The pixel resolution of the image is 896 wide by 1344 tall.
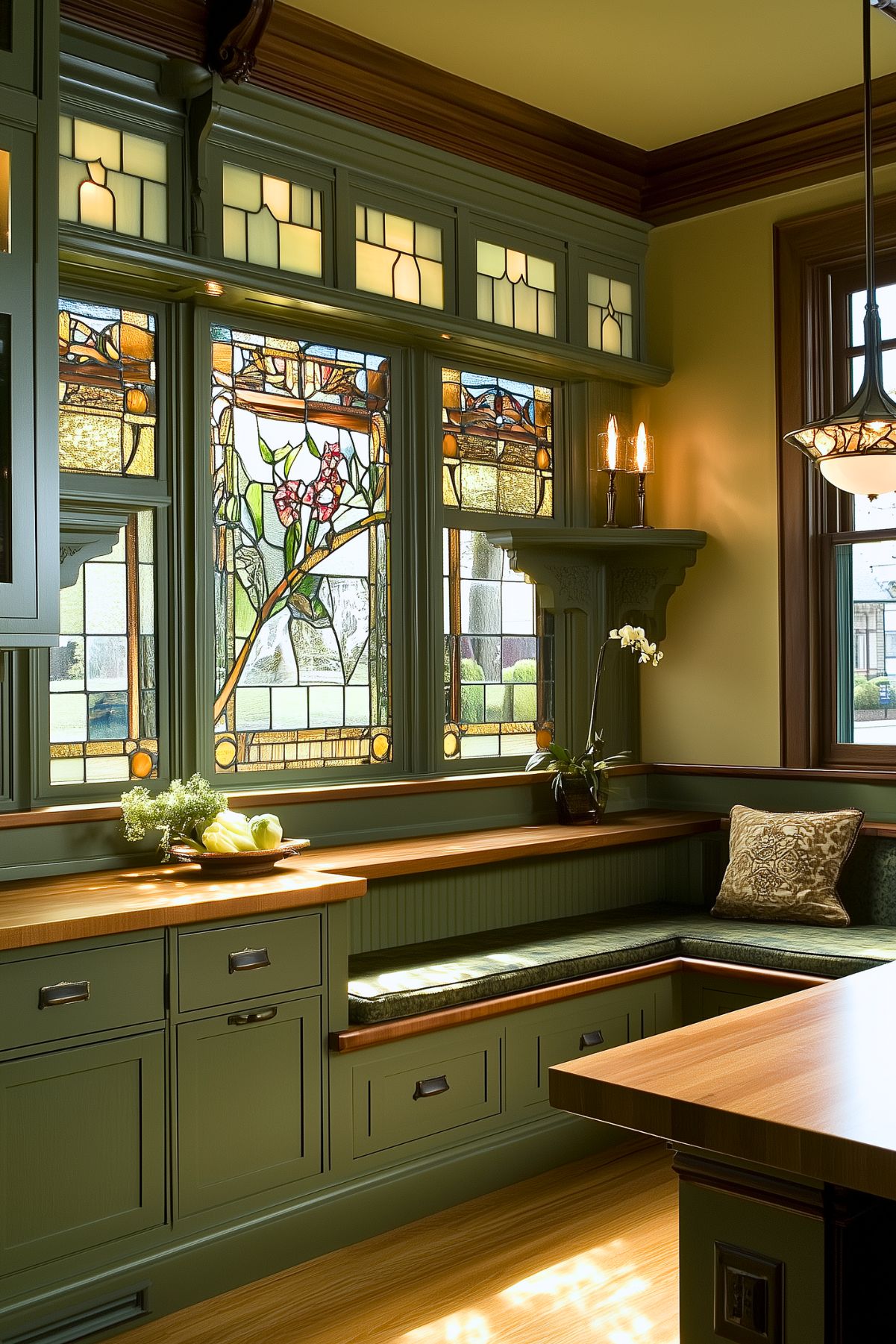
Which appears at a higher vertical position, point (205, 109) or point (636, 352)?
point (205, 109)

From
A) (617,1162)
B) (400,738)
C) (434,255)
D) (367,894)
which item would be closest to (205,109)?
(434,255)

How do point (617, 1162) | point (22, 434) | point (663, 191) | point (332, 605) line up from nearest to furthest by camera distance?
1. point (22, 434)
2. point (617, 1162)
3. point (332, 605)
4. point (663, 191)

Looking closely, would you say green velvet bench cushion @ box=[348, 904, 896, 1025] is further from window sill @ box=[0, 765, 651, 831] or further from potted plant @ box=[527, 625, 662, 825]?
window sill @ box=[0, 765, 651, 831]

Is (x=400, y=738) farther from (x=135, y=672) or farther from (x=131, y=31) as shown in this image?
(x=131, y=31)

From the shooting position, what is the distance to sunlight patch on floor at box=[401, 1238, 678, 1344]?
2754mm

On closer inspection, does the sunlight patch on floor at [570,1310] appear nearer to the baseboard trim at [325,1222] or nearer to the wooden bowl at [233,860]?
the baseboard trim at [325,1222]

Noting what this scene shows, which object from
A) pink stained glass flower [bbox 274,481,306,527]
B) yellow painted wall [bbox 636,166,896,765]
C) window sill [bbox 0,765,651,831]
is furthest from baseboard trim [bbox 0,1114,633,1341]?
pink stained glass flower [bbox 274,481,306,527]

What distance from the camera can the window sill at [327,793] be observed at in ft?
10.9

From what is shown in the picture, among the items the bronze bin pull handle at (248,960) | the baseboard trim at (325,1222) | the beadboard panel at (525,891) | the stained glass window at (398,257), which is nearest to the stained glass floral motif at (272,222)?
the stained glass window at (398,257)

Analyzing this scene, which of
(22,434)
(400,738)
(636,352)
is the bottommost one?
(400,738)

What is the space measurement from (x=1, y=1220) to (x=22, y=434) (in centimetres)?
169

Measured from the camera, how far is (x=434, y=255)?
4391 millimetres

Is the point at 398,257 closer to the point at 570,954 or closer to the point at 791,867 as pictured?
the point at 570,954

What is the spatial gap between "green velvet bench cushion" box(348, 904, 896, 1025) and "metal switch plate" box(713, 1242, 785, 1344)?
1717 millimetres
